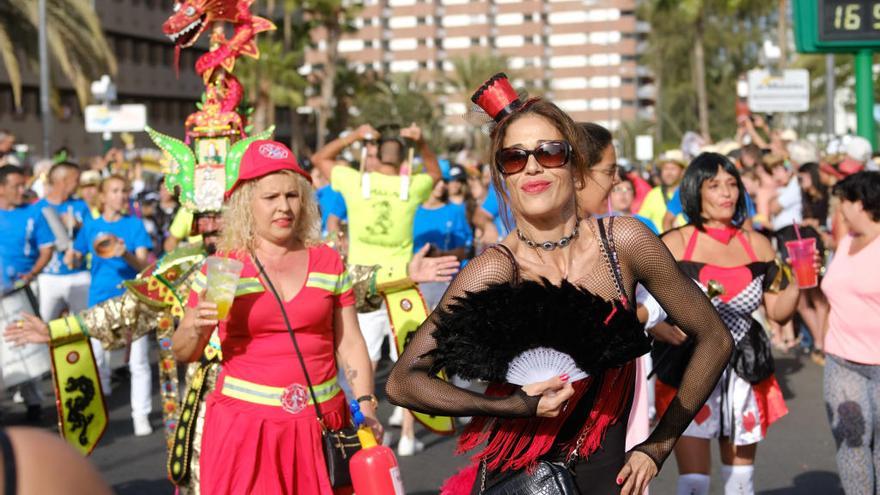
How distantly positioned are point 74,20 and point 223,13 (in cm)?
2420

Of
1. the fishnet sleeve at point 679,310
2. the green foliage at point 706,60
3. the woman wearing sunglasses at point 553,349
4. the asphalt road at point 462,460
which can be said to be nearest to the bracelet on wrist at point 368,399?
the woman wearing sunglasses at point 553,349

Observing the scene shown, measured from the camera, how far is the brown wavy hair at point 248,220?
473 cm

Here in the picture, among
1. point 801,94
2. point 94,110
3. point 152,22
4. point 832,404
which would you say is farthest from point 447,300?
point 152,22

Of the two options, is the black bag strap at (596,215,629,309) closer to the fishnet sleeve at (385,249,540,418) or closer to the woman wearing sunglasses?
the woman wearing sunglasses

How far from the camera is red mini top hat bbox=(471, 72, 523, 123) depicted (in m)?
3.32

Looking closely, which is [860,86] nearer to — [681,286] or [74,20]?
[681,286]

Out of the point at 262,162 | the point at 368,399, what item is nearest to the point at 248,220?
the point at 262,162

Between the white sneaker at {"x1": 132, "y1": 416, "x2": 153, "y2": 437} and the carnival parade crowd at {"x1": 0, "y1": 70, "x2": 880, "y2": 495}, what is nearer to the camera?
the carnival parade crowd at {"x1": 0, "y1": 70, "x2": 880, "y2": 495}

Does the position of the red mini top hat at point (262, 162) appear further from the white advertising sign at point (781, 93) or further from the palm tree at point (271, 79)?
the palm tree at point (271, 79)

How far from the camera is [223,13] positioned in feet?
20.1

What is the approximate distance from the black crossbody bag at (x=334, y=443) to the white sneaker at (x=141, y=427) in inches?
192

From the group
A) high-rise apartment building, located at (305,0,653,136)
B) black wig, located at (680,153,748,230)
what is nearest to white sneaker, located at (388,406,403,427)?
black wig, located at (680,153,748,230)

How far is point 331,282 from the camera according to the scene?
4.73 metres

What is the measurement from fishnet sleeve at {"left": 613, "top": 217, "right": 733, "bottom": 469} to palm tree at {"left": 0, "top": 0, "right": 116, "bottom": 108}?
80.2 feet
